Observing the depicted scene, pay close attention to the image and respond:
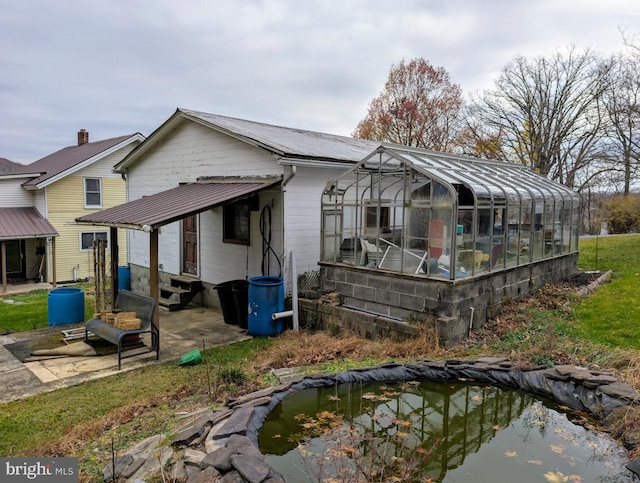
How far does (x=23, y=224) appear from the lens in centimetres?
2056

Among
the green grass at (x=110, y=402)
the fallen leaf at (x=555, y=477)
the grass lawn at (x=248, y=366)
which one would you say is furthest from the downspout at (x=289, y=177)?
the fallen leaf at (x=555, y=477)

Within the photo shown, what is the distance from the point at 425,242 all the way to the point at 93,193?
68.7ft

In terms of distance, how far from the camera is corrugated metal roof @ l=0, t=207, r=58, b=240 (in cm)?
1973

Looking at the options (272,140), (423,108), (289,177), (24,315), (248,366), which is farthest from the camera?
(423,108)

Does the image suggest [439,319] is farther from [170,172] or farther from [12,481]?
[170,172]

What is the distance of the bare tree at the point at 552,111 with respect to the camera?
24609mm

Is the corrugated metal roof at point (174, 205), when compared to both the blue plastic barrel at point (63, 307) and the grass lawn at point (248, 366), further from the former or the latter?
the grass lawn at point (248, 366)

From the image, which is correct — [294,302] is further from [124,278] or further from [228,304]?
[124,278]

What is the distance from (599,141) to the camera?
2519 centimetres

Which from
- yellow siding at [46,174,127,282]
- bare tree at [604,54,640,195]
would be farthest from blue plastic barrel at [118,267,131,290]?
bare tree at [604,54,640,195]

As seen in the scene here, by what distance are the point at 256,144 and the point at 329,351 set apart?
4.50 m

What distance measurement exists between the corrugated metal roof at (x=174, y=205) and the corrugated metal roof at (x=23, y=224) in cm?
1327

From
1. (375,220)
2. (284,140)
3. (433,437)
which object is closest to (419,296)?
(375,220)

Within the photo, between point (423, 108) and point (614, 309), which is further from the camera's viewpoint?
point (423, 108)
